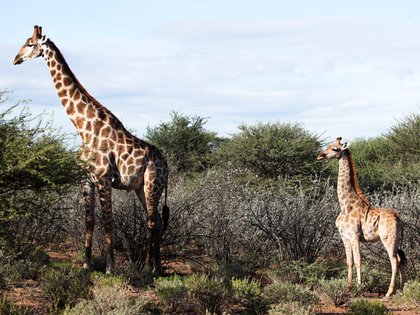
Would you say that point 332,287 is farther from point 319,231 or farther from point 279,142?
point 279,142

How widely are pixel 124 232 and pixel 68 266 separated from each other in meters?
1.63

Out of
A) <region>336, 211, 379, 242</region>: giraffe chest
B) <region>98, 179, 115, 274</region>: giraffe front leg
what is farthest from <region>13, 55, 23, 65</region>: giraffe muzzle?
<region>336, 211, 379, 242</region>: giraffe chest

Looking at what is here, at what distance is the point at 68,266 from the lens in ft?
37.0

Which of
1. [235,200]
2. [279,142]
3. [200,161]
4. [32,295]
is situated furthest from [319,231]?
[200,161]

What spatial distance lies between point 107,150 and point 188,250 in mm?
3241

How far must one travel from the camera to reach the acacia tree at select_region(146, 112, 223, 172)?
25497 millimetres

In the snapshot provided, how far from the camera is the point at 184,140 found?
26.2m

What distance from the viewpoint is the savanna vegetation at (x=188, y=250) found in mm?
8961

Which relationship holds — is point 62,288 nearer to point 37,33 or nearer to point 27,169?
point 27,169

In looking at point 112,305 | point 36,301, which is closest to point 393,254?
point 112,305

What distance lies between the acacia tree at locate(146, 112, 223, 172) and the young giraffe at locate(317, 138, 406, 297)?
1339cm

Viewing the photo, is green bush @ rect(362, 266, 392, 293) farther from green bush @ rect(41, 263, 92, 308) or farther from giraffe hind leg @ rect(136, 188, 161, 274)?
green bush @ rect(41, 263, 92, 308)

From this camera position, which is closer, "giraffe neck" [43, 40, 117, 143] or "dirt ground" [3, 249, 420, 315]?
"dirt ground" [3, 249, 420, 315]

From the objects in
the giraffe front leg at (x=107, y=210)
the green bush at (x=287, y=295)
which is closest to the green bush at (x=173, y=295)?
the green bush at (x=287, y=295)
